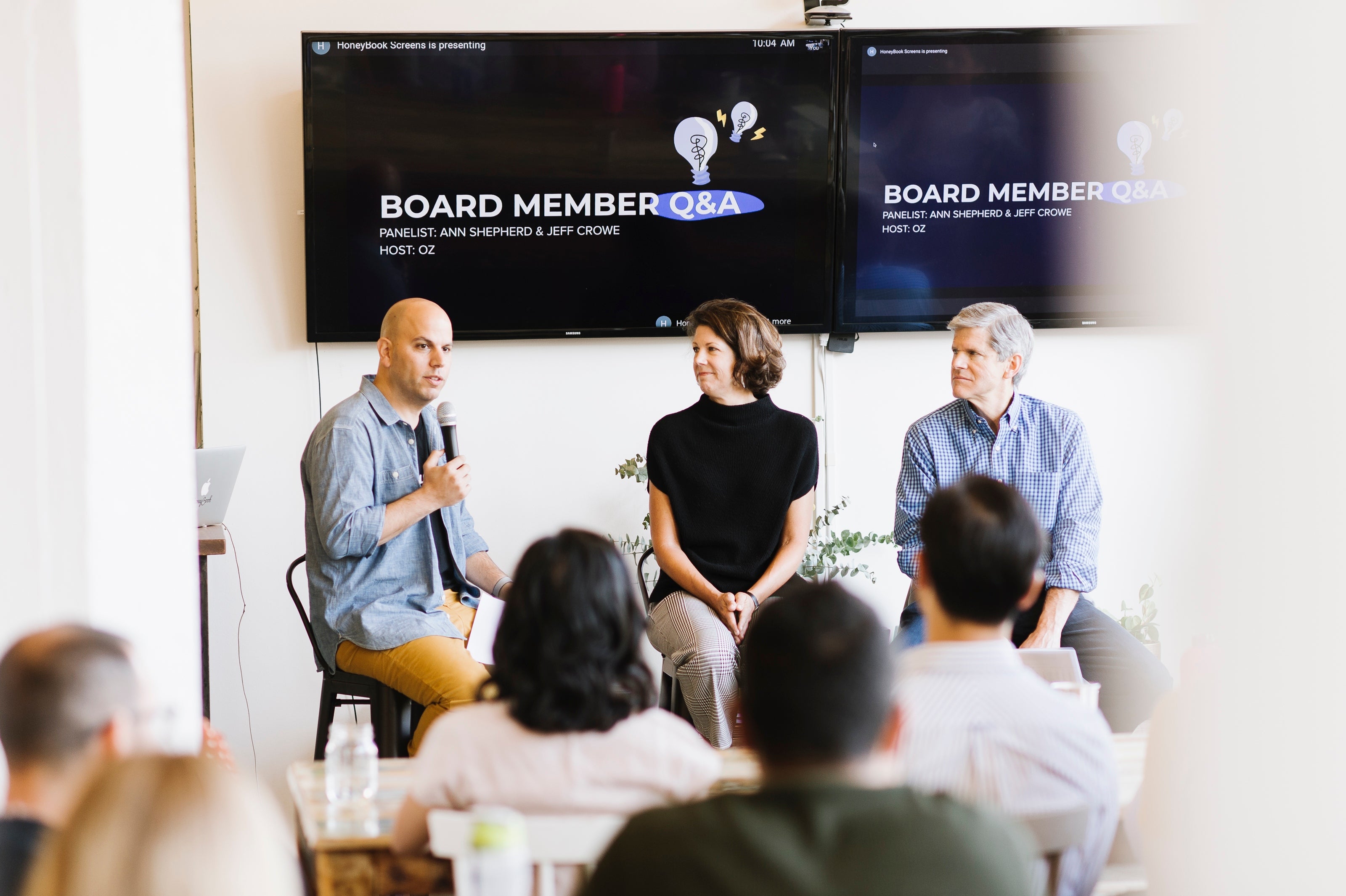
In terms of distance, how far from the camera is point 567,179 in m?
3.81

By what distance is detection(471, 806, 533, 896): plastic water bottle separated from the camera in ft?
4.09

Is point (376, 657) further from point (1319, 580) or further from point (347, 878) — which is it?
point (1319, 580)

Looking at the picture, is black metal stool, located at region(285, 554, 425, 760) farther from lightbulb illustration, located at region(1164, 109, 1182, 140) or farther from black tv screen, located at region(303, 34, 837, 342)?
lightbulb illustration, located at region(1164, 109, 1182, 140)

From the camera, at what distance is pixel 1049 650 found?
2078mm

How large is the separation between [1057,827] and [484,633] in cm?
183

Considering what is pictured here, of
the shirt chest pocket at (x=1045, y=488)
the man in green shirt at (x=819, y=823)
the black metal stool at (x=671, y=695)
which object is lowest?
the black metal stool at (x=671, y=695)

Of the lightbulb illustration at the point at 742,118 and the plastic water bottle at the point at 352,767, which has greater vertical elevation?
the lightbulb illustration at the point at 742,118

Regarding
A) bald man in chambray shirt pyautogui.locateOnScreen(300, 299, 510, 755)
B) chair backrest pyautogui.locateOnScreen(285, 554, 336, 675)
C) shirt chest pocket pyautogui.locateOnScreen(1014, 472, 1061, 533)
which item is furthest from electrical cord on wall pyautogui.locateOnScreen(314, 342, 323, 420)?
shirt chest pocket pyautogui.locateOnScreen(1014, 472, 1061, 533)

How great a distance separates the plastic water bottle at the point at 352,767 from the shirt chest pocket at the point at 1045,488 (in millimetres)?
2012

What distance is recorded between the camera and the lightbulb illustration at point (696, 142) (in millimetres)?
3830

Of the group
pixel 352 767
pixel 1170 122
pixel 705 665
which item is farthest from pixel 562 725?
pixel 1170 122

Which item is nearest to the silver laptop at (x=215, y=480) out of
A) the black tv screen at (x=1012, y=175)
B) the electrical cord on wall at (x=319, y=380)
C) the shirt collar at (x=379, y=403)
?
the electrical cord on wall at (x=319, y=380)

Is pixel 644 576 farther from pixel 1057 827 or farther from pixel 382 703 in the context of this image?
pixel 1057 827

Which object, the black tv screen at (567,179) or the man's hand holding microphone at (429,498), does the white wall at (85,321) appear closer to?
the man's hand holding microphone at (429,498)
